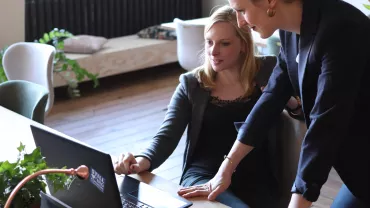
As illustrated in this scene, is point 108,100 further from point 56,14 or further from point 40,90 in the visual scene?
point 40,90

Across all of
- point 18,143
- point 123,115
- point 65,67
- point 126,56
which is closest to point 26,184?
point 18,143

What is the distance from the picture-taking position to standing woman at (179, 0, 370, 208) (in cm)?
137

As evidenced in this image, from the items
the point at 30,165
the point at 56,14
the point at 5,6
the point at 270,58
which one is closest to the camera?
the point at 30,165

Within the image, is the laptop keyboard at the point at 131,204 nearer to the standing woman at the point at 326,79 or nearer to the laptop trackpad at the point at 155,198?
the laptop trackpad at the point at 155,198

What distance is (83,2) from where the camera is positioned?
5.93m

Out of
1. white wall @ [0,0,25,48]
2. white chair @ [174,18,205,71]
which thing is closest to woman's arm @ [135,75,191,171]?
white chair @ [174,18,205,71]

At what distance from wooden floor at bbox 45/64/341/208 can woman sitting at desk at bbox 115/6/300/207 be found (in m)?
1.31

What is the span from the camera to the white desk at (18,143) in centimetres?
173

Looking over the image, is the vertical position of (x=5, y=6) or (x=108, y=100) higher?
(x=5, y=6)

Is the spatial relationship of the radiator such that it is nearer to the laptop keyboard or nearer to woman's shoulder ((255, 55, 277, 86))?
woman's shoulder ((255, 55, 277, 86))

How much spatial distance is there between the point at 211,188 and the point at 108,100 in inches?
146

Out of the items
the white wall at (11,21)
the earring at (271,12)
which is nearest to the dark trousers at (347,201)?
the earring at (271,12)

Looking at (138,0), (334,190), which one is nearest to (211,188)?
(334,190)

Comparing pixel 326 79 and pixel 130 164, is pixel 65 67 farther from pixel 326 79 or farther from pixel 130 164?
pixel 326 79
